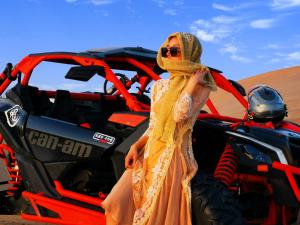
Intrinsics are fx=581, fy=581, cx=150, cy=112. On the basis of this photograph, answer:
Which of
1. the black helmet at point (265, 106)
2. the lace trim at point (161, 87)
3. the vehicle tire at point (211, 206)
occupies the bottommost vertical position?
the vehicle tire at point (211, 206)

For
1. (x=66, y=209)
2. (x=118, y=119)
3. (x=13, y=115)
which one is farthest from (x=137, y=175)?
(x=13, y=115)

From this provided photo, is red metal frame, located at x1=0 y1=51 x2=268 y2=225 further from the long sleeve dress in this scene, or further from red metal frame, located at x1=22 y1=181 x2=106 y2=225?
the long sleeve dress

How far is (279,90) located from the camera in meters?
52.9

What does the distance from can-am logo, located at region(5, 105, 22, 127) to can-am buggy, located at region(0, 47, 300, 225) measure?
0.01 meters

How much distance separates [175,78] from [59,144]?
191cm

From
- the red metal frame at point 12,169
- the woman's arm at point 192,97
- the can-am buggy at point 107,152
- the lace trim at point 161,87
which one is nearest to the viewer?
the woman's arm at point 192,97

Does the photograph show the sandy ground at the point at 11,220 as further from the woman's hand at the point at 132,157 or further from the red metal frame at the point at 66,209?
the woman's hand at the point at 132,157

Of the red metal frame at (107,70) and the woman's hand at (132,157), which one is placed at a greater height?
the red metal frame at (107,70)

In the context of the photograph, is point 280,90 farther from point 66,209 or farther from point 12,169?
point 66,209

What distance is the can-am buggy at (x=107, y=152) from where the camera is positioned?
4434 mm

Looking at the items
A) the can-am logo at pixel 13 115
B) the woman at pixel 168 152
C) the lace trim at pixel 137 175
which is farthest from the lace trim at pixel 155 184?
the can-am logo at pixel 13 115

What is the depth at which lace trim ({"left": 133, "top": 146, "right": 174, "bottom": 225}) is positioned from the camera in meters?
3.77

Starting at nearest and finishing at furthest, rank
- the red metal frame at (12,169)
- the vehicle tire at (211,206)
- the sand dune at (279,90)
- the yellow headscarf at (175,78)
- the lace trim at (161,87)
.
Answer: the yellow headscarf at (175,78) → the lace trim at (161,87) → the vehicle tire at (211,206) → the red metal frame at (12,169) → the sand dune at (279,90)

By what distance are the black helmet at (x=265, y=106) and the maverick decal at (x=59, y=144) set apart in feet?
4.92
